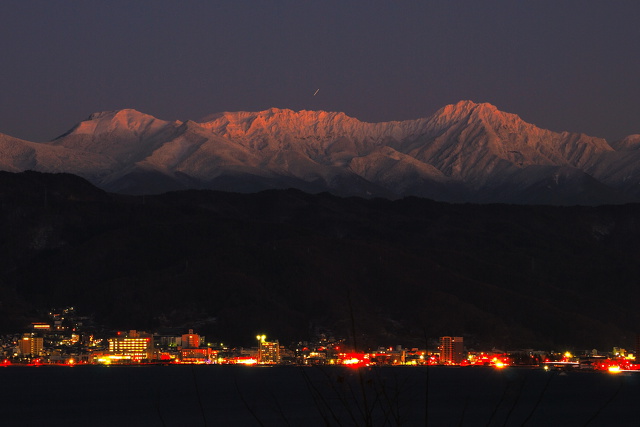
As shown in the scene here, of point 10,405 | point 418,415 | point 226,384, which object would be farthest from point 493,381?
point 10,405

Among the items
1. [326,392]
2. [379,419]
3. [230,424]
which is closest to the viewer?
[230,424]

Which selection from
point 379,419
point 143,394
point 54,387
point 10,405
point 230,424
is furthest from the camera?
point 54,387

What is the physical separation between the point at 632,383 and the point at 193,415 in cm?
8517

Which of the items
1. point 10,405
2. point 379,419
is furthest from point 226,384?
point 379,419

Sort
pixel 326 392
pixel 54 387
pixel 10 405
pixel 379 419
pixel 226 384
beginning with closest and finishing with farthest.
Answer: pixel 379 419 → pixel 10 405 → pixel 326 392 → pixel 54 387 → pixel 226 384

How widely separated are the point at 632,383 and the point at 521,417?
63046mm

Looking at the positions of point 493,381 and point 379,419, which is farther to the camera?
point 493,381

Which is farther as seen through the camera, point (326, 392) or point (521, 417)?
point (326, 392)

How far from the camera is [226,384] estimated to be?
180250mm

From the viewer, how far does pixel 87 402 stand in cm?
13588

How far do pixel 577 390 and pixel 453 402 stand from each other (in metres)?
34.2

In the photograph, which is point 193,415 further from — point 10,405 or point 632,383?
point 632,383

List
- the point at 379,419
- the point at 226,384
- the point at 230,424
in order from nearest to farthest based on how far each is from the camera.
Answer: the point at 230,424 < the point at 379,419 < the point at 226,384

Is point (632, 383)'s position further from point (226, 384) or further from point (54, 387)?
point (54, 387)
